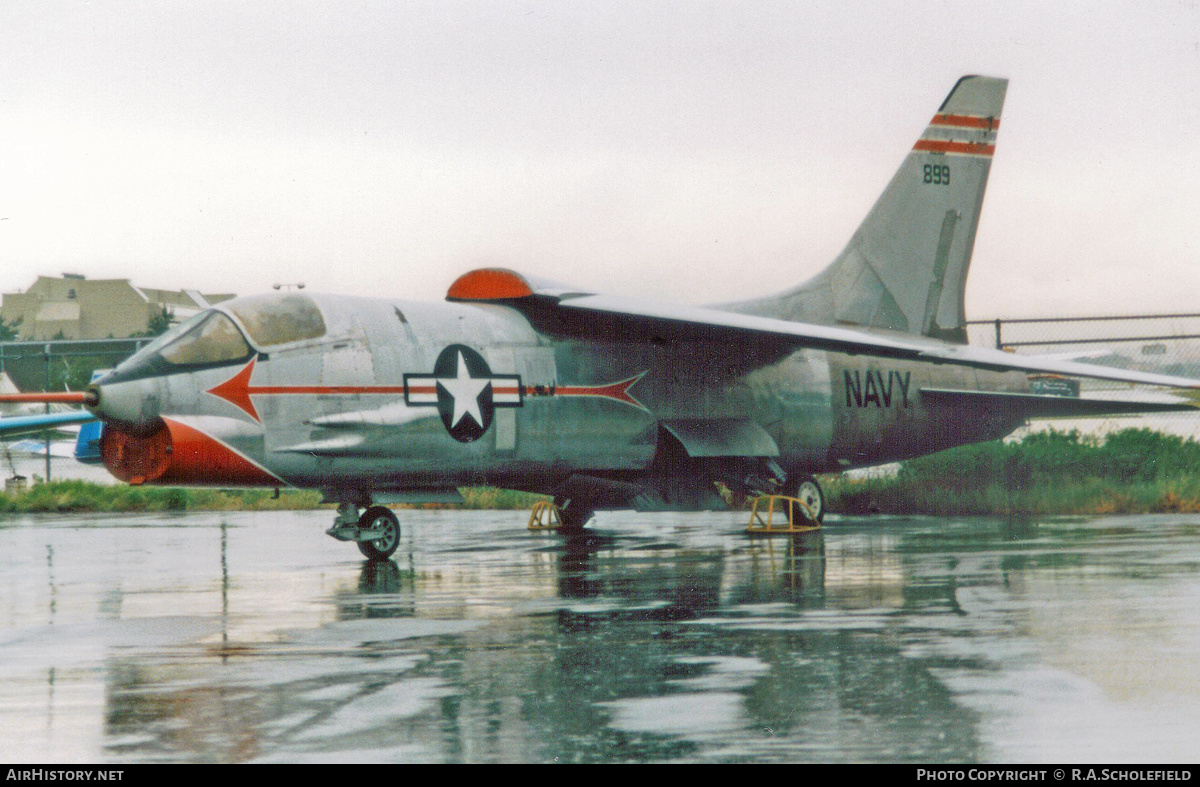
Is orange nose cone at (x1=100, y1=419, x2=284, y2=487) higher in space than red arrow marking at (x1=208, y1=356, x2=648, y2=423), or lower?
lower

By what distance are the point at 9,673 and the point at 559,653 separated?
2.99 m

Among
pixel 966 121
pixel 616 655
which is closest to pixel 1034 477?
pixel 966 121

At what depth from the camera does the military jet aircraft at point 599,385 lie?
40.9 ft

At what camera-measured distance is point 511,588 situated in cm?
1105

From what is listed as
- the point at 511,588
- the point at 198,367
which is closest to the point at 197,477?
the point at 198,367

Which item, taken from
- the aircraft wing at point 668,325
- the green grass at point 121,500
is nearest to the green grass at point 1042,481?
the green grass at point 121,500

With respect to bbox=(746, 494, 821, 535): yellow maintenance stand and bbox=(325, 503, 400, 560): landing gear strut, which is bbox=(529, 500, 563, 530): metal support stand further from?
bbox=(325, 503, 400, 560): landing gear strut

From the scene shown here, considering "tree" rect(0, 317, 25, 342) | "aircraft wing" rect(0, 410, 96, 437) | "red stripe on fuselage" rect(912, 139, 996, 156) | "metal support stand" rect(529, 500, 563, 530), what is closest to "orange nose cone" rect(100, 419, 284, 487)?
"aircraft wing" rect(0, 410, 96, 437)

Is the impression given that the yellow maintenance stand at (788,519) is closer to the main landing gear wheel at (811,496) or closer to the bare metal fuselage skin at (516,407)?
the main landing gear wheel at (811,496)

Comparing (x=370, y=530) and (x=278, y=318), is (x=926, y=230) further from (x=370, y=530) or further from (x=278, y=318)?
(x=278, y=318)

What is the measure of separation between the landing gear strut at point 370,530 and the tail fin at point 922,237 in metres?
6.99

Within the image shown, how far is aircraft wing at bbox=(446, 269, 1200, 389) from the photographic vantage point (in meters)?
14.6

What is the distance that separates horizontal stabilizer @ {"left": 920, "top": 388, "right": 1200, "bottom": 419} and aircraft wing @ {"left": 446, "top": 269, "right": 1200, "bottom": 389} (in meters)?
2.04
